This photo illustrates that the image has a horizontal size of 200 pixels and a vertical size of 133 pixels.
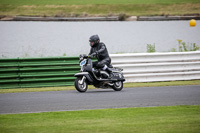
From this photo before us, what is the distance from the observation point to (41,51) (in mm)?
21109

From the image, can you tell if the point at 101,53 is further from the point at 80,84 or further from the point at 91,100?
the point at 91,100

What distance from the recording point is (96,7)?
2808 centimetres

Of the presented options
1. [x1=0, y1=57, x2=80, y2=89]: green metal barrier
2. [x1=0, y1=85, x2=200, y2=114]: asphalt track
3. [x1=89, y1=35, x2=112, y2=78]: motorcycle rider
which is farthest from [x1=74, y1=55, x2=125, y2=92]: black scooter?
[x1=0, y1=57, x2=80, y2=89]: green metal barrier

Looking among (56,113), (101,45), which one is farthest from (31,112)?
(101,45)

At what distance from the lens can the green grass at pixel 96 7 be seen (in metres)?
26.6

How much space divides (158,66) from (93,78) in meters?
3.34

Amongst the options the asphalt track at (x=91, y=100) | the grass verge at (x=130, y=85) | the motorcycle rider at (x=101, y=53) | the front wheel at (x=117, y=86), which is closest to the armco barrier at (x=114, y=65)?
the grass verge at (x=130, y=85)

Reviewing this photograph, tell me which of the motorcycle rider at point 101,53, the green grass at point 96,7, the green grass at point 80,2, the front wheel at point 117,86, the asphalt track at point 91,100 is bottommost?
the asphalt track at point 91,100

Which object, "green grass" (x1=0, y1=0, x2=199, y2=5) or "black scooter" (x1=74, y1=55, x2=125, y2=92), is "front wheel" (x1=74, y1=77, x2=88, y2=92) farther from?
"green grass" (x1=0, y1=0, x2=199, y2=5)

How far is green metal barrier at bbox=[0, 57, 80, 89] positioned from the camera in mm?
12602

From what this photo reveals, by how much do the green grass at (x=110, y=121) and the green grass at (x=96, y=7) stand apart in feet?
62.1

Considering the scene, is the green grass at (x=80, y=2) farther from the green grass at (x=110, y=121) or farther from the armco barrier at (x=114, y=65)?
the green grass at (x=110, y=121)

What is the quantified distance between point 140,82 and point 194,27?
12241mm

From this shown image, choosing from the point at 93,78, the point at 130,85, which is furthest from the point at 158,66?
the point at 93,78
